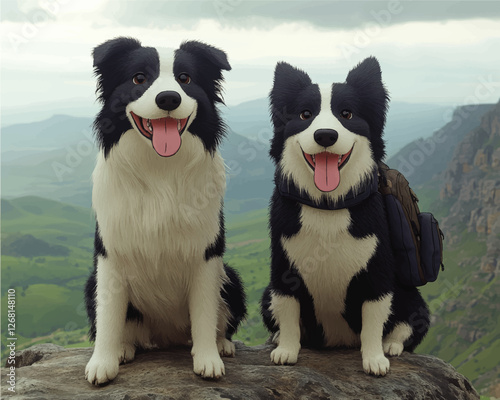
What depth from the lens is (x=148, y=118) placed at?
10.4 feet

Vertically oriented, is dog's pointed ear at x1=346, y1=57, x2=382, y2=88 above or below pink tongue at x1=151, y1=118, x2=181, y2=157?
above

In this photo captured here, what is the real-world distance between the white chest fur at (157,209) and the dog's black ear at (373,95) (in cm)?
108

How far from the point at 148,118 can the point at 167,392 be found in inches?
69.3

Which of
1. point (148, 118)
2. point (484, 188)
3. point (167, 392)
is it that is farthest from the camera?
point (484, 188)

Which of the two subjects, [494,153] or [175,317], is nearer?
[175,317]

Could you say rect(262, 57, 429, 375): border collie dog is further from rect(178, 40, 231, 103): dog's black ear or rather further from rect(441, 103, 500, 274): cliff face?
rect(441, 103, 500, 274): cliff face

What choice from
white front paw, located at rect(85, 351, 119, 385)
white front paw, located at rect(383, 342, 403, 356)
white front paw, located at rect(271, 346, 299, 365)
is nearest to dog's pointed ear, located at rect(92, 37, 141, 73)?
white front paw, located at rect(85, 351, 119, 385)

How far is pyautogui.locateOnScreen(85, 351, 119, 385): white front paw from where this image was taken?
355 centimetres

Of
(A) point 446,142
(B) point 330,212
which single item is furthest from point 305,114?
(A) point 446,142

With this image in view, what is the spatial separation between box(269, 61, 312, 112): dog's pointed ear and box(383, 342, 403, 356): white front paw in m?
2.07

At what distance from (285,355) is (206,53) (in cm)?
224

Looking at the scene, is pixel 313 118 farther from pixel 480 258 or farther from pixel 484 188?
pixel 484 188

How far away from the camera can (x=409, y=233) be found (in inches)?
156

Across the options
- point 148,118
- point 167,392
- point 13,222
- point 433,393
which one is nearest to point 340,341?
point 433,393
